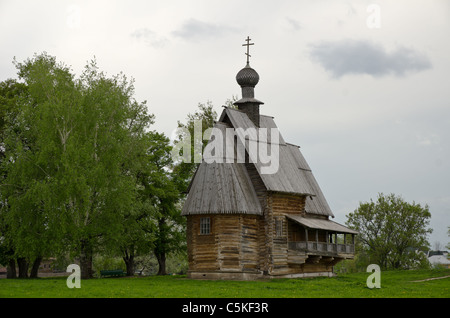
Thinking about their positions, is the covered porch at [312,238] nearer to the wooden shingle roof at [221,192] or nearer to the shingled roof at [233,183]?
the shingled roof at [233,183]

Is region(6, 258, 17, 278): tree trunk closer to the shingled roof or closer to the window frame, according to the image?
the shingled roof

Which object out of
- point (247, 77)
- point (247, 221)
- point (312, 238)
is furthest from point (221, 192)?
point (247, 77)

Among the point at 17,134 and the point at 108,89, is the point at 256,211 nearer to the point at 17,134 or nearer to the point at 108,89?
the point at 108,89

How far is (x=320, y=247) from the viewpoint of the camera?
39.9 metres

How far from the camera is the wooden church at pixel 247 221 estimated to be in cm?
3588

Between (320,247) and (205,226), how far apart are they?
8.93 metres

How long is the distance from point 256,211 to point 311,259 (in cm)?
608

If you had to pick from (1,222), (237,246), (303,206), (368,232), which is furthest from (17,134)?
(368,232)

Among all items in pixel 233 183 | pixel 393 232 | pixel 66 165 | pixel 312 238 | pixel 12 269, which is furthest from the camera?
pixel 393 232

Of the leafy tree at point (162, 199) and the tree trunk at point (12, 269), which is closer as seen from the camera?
the tree trunk at point (12, 269)

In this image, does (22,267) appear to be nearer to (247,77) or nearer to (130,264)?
(130,264)

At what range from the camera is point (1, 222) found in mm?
38188

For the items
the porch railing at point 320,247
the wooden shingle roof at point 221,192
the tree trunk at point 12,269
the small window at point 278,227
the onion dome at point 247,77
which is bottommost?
the tree trunk at point 12,269

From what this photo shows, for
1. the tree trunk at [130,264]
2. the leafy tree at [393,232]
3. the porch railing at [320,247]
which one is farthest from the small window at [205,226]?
the leafy tree at [393,232]
